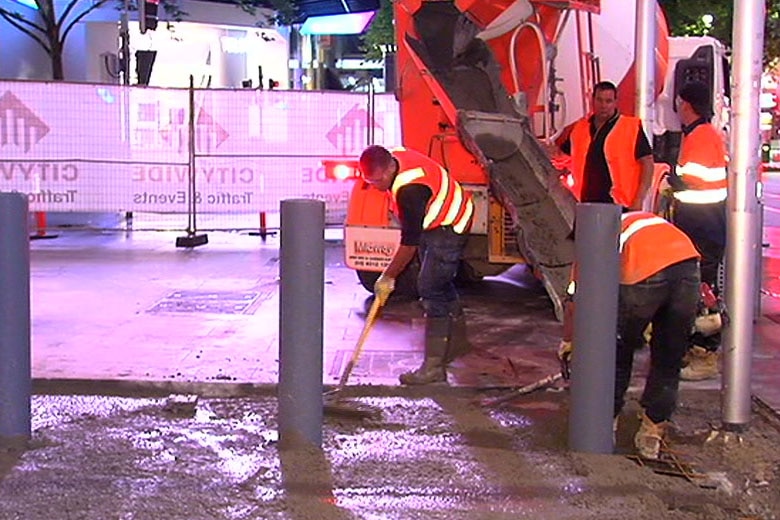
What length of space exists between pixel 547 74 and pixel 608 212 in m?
3.67

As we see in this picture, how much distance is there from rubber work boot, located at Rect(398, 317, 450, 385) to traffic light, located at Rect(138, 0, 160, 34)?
10445 mm

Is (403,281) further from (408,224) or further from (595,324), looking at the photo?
(595,324)

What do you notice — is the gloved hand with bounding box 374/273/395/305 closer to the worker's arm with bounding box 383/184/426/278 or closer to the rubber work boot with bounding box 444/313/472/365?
the worker's arm with bounding box 383/184/426/278

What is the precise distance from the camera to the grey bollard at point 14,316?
5.33 m

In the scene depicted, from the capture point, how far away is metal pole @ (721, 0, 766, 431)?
5.71 metres

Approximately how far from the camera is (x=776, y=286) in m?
11.6

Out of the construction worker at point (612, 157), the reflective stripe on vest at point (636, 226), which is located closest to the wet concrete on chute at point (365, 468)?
the reflective stripe on vest at point (636, 226)

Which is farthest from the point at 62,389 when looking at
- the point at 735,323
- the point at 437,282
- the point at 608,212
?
the point at 735,323

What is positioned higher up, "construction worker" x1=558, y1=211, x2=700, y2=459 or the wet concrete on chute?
"construction worker" x1=558, y1=211, x2=700, y2=459

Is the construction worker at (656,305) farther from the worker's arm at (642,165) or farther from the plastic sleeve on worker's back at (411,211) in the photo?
the worker's arm at (642,165)

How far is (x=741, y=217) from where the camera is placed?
5738 millimetres

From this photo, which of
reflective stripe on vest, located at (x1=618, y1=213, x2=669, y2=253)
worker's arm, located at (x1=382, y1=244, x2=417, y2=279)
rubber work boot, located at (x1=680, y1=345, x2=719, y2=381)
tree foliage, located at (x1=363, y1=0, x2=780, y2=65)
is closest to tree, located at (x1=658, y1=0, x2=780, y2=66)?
tree foliage, located at (x1=363, y1=0, x2=780, y2=65)

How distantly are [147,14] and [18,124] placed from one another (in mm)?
3012

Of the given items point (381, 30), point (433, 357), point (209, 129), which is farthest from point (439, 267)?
point (381, 30)
